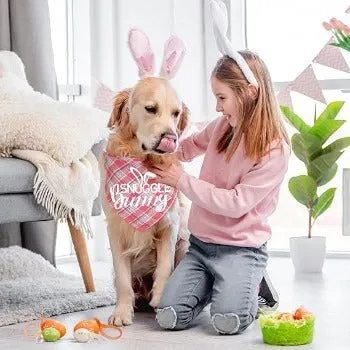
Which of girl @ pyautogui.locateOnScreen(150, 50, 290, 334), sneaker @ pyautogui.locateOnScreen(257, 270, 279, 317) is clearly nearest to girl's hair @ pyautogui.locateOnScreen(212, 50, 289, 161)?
girl @ pyautogui.locateOnScreen(150, 50, 290, 334)

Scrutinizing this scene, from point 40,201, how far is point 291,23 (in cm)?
201

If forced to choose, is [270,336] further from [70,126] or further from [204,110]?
[204,110]

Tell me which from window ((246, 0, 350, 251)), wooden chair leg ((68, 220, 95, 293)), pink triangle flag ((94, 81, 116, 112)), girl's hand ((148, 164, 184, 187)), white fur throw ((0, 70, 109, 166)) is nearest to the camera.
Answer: girl's hand ((148, 164, 184, 187))

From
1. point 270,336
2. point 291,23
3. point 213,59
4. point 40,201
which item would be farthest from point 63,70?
point 270,336

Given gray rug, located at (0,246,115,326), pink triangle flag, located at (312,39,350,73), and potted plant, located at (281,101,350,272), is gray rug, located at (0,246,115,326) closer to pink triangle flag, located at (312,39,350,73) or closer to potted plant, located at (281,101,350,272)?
potted plant, located at (281,101,350,272)

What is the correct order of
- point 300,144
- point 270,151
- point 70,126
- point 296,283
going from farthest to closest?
point 300,144 → point 296,283 → point 70,126 → point 270,151

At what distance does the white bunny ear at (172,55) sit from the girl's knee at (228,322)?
0.71m

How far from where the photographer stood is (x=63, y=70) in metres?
4.63

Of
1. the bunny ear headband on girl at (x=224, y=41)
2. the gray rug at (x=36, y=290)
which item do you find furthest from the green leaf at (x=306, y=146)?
the bunny ear headband on girl at (x=224, y=41)

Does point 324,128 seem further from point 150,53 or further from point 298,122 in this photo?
point 150,53

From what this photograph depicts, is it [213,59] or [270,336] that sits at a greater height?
[213,59]

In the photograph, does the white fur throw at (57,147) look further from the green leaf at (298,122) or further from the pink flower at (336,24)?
the pink flower at (336,24)

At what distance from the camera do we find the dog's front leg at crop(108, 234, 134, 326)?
2508 mm

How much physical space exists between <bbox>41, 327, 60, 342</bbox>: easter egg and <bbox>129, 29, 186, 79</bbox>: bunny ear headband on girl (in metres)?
0.78
